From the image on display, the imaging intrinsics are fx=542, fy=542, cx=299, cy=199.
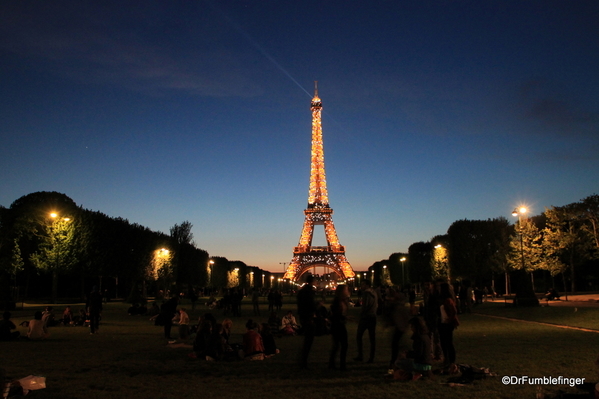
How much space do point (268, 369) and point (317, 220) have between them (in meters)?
116

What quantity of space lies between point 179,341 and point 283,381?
8296 mm

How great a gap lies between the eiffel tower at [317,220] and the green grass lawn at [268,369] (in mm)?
107140

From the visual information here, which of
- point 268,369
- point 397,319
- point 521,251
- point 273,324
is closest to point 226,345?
point 268,369

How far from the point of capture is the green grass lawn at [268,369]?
1048cm

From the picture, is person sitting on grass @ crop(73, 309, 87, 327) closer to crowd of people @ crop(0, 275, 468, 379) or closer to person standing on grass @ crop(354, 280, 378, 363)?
crowd of people @ crop(0, 275, 468, 379)

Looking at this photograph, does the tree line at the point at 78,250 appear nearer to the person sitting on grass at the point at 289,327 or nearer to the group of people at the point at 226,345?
the person sitting on grass at the point at 289,327

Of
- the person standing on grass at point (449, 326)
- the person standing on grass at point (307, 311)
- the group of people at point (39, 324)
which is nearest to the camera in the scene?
the person standing on grass at point (449, 326)

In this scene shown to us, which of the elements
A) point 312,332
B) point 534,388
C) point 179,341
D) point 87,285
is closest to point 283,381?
point 312,332

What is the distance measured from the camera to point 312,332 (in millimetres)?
12938

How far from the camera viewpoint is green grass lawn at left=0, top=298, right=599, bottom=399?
10484 millimetres

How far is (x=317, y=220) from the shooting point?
12938 centimetres

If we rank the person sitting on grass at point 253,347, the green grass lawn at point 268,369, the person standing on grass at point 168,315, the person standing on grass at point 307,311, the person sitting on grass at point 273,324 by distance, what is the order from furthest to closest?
the person sitting on grass at point 273,324
the person standing on grass at point 168,315
the person sitting on grass at point 253,347
the person standing on grass at point 307,311
the green grass lawn at point 268,369

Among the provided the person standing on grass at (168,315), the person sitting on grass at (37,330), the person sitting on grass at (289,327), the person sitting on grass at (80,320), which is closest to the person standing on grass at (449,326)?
the person standing on grass at (168,315)

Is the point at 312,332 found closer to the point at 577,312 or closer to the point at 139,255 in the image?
the point at 577,312
